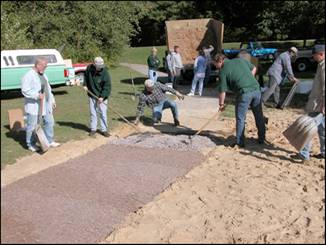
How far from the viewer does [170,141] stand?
876cm

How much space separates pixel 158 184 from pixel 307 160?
2.51 metres

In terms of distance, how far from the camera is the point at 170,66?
17641mm

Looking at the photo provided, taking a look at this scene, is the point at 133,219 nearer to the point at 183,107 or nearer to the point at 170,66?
the point at 183,107

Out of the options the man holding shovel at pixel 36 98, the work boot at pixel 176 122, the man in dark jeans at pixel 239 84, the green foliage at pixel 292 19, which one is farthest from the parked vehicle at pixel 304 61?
the man holding shovel at pixel 36 98

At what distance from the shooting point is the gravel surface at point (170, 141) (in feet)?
27.6

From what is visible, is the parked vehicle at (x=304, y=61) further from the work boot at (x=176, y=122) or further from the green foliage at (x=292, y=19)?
the work boot at (x=176, y=122)

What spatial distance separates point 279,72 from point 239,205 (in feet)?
25.2

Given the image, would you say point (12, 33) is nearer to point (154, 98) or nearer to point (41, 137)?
point (41, 137)

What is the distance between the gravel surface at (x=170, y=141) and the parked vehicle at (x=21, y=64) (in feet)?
12.1

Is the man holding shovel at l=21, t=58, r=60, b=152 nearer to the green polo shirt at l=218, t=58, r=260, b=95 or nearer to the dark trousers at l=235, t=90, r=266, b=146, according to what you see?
the green polo shirt at l=218, t=58, r=260, b=95

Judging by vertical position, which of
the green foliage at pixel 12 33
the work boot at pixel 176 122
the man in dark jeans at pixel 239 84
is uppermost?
the green foliage at pixel 12 33

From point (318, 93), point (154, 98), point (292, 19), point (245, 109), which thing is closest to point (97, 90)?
point (154, 98)

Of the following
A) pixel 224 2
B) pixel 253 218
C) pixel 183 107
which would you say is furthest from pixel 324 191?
pixel 224 2

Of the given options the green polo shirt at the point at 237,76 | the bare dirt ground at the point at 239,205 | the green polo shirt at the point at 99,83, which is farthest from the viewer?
the green polo shirt at the point at 99,83
